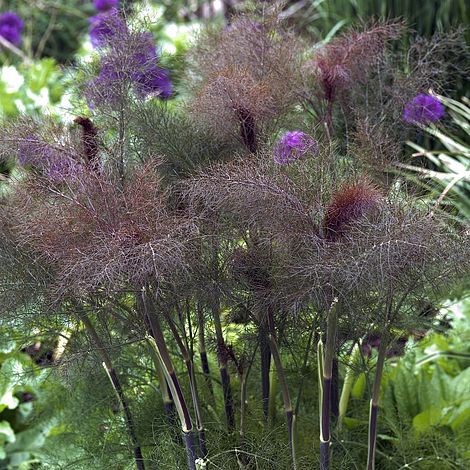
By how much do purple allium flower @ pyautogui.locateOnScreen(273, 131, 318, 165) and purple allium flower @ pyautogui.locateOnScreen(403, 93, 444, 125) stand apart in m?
0.30

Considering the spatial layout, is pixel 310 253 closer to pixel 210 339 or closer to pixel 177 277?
pixel 177 277

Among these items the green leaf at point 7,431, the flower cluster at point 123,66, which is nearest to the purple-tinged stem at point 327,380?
the flower cluster at point 123,66

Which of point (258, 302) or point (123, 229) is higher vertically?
point (123, 229)

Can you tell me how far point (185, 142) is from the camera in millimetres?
1301

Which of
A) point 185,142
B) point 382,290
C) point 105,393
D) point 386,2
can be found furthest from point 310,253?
point 386,2

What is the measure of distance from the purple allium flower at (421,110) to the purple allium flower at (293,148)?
303mm

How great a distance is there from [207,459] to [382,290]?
41cm

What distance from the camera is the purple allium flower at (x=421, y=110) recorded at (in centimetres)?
142

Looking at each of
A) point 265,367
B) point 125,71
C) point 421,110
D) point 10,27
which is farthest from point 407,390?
point 10,27

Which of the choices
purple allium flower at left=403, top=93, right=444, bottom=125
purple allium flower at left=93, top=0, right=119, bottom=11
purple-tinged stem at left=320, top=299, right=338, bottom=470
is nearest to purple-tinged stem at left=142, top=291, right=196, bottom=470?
purple-tinged stem at left=320, top=299, right=338, bottom=470

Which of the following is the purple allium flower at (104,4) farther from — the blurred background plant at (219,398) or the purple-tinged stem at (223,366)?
the purple-tinged stem at (223,366)

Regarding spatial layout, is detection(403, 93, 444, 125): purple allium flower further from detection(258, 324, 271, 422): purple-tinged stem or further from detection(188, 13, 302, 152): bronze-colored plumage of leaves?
detection(258, 324, 271, 422): purple-tinged stem

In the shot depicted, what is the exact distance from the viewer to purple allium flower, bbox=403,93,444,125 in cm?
142

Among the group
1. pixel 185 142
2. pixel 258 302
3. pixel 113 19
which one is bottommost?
pixel 258 302
